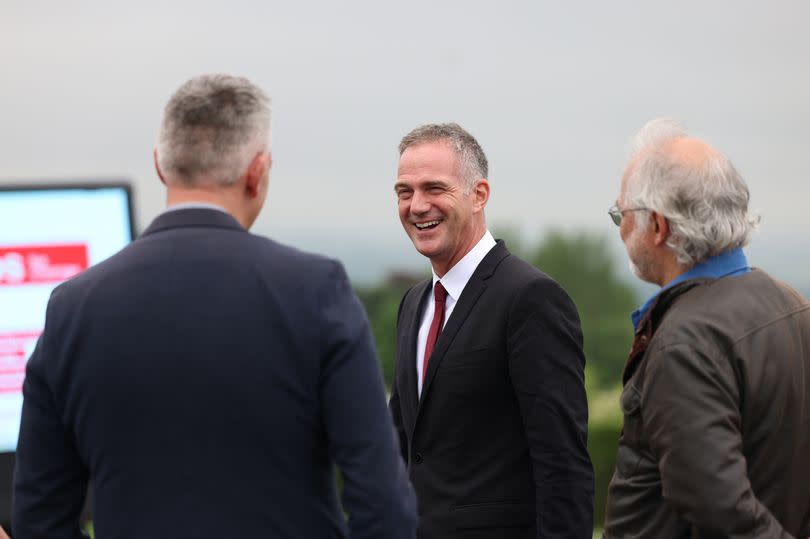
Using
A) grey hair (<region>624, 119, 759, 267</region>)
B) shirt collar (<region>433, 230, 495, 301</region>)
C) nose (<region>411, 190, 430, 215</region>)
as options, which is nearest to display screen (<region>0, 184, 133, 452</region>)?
nose (<region>411, 190, 430, 215</region>)

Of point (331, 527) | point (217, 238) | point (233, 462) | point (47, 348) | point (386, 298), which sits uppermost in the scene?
point (217, 238)

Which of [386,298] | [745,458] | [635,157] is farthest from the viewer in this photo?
[386,298]

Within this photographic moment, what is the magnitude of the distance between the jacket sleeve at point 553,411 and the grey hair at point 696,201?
1.79 feet

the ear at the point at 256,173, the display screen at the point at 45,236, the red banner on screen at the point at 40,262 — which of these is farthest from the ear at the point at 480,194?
the ear at the point at 256,173

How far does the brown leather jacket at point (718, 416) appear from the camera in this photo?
205 centimetres

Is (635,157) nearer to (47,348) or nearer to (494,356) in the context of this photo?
(494,356)

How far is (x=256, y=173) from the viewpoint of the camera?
1.92 m

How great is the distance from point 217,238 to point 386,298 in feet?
15.9

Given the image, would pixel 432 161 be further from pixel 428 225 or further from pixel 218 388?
pixel 218 388

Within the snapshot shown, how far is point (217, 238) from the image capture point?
1.86 metres

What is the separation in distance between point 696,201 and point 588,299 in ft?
15.1

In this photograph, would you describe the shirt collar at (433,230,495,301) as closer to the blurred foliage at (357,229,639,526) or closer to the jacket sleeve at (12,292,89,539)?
the jacket sleeve at (12,292,89,539)

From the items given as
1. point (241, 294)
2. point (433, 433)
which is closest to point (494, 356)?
point (433, 433)

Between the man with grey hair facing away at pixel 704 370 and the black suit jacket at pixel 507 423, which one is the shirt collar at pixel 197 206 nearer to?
the man with grey hair facing away at pixel 704 370
